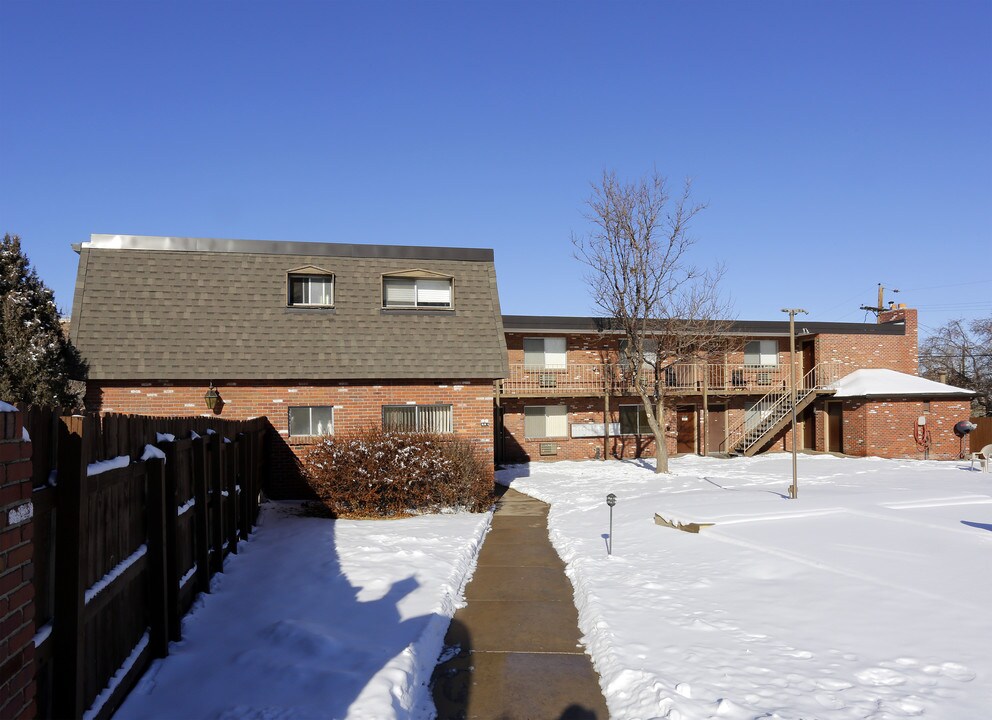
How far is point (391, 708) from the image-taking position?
4785mm

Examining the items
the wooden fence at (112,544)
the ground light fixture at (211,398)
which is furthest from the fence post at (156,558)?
the ground light fixture at (211,398)

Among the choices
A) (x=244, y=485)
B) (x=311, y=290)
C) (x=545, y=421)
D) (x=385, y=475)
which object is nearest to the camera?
(x=244, y=485)

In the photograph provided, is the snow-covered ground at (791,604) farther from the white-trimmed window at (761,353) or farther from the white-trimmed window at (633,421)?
the white-trimmed window at (761,353)

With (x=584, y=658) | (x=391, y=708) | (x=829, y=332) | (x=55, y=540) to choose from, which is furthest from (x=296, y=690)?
(x=829, y=332)

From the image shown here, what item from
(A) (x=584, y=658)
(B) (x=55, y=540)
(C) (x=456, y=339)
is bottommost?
(A) (x=584, y=658)

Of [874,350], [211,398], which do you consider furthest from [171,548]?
[874,350]

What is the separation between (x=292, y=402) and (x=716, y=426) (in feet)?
63.0

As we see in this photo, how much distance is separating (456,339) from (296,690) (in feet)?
38.0

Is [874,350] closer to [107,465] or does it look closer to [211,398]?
[211,398]

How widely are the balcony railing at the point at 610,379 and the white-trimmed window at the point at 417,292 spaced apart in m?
8.13

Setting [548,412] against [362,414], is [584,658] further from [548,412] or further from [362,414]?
[548,412]

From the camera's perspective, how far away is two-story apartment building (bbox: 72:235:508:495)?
14.8 metres

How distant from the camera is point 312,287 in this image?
54.5 ft

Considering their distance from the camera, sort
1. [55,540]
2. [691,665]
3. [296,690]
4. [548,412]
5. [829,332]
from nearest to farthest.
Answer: [55,540] < [296,690] < [691,665] < [548,412] < [829,332]
